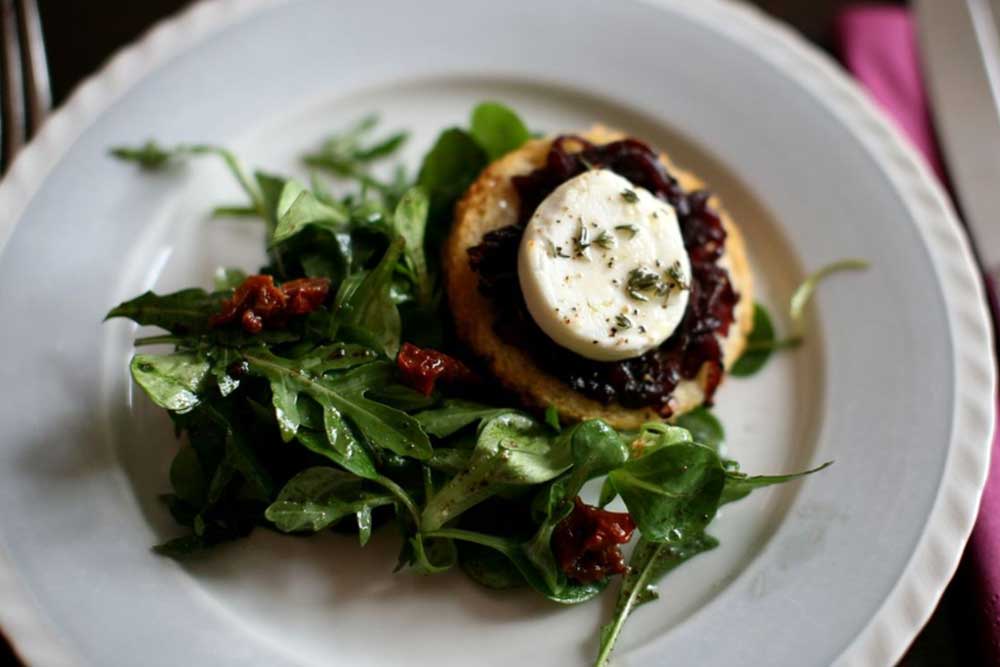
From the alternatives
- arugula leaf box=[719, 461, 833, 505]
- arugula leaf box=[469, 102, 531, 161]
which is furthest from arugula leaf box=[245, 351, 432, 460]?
arugula leaf box=[469, 102, 531, 161]

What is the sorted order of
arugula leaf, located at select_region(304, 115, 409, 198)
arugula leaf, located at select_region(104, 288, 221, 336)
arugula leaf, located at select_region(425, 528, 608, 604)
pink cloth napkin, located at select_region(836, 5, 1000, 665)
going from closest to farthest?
arugula leaf, located at select_region(425, 528, 608, 604) → arugula leaf, located at select_region(104, 288, 221, 336) → arugula leaf, located at select_region(304, 115, 409, 198) → pink cloth napkin, located at select_region(836, 5, 1000, 665)

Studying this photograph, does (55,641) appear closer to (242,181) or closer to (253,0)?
(242,181)

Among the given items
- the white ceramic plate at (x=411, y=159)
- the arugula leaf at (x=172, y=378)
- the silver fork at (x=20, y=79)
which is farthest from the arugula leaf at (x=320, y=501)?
the silver fork at (x=20, y=79)

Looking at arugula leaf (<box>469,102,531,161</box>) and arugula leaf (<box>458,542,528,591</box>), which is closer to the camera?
arugula leaf (<box>458,542,528,591</box>)

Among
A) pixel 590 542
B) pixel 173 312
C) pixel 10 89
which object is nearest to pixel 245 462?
pixel 173 312

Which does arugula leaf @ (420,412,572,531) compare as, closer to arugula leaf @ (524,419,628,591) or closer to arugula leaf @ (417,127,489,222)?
arugula leaf @ (524,419,628,591)

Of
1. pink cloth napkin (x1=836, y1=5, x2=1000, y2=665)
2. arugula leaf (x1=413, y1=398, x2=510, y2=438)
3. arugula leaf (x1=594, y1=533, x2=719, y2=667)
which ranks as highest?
pink cloth napkin (x1=836, y1=5, x2=1000, y2=665)
